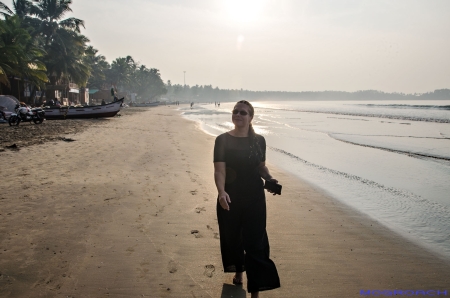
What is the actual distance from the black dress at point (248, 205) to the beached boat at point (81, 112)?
2573cm

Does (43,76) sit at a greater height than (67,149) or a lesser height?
greater

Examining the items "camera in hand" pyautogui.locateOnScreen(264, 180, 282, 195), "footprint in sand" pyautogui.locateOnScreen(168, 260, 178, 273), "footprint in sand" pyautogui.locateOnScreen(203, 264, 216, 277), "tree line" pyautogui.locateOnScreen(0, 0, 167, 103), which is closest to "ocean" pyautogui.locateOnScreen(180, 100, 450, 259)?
"camera in hand" pyautogui.locateOnScreen(264, 180, 282, 195)

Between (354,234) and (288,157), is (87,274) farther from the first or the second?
(288,157)

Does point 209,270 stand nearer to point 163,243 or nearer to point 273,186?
point 163,243

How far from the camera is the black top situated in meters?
2.89

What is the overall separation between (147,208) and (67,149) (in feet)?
22.1

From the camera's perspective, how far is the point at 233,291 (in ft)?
10.5

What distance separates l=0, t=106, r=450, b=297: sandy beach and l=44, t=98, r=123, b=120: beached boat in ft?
64.7

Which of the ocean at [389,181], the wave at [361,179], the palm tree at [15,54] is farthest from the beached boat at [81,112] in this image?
the wave at [361,179]

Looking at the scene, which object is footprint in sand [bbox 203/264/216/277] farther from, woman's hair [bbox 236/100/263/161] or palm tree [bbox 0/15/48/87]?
palm tree [bbox 0/15/48/87]

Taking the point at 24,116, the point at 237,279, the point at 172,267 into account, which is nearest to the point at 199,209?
the point at 172,267

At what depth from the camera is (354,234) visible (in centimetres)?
483

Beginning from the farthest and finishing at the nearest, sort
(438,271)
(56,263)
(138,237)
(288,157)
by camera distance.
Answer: (288,157) → (138,237) → (438,271) → (56,263)

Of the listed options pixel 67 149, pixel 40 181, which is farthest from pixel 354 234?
pixel 67 149
